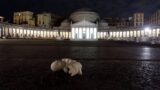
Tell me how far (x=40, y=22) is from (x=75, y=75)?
171m

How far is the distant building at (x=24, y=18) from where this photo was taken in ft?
541

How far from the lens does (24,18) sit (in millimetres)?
166625

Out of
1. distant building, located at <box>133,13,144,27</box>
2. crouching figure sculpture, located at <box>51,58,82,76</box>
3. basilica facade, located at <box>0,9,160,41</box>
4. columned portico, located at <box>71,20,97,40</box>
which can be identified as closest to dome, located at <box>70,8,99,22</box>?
basilica facade, located at <box>0,9,160,41</box>

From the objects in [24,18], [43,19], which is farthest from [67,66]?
[43,19]

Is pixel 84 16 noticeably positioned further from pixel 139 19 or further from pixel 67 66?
pixel 67 66

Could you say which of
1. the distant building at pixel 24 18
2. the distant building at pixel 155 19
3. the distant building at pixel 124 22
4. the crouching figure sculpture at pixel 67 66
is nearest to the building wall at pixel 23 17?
the distant building at pixel 24 18

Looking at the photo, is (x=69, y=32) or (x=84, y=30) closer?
(x=84, y=30)

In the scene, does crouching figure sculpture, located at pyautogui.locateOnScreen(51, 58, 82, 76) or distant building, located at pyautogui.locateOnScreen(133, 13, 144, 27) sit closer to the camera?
crouching figure sculpture, located at pyautogui.locateOnScreen(51, 58, 82, 76)

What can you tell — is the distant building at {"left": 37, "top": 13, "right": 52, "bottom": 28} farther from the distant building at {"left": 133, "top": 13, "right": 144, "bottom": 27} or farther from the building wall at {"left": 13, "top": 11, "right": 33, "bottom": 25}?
the distant building at {"left": 133, "top": 13, "right": 144, "bottom": 27}

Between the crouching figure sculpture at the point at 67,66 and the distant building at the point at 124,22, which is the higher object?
the distant building at the point at 124,22

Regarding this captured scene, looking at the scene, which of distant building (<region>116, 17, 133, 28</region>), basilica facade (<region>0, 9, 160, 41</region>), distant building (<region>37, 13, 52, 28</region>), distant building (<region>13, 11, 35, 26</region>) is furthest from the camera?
distant building (<region>116, 17, 133, 28</region>)

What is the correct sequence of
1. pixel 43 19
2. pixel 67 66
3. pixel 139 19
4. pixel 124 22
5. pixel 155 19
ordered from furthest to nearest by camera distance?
pixel 124 22, pixel 43 19, pixel 139 19, pixel 155 19, pixel 67 66

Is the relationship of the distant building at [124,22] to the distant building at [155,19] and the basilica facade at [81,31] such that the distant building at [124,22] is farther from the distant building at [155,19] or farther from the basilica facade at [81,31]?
the basilica facade at [81,31]

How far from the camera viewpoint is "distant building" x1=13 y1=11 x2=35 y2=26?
165 meters
